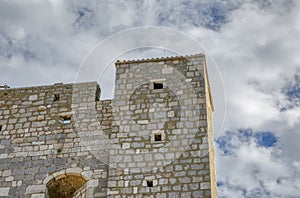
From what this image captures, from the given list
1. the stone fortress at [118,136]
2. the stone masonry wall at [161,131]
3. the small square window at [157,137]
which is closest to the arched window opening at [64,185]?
the stone fortress at [118,136]

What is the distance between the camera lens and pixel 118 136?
1289 cm

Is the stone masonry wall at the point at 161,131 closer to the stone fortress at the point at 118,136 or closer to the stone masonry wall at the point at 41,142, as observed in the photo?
the stone fortress at the point at 118,136

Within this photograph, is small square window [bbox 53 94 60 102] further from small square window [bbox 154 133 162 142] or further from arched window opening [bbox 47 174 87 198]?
small square window [bbox 154 133 162 142]

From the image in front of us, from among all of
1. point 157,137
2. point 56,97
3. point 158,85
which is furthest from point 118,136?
point 56,97

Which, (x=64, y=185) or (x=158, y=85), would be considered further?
(x=158, y=85)

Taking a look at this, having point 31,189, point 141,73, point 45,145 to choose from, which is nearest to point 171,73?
point 141,73

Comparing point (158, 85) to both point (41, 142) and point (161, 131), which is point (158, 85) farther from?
point (41, 142)

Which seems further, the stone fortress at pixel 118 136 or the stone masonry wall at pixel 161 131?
the stone fortress at pixel 118 136

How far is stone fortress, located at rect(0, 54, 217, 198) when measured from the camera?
12141 mm

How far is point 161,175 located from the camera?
1205 cm

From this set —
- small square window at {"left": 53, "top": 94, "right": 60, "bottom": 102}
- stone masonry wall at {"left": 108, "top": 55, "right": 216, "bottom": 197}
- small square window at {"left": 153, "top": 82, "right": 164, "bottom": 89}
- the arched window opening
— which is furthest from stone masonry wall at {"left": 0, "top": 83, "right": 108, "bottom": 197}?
small square window at {"left": 153, "top": 82, "right": 164, "bottom": 89}

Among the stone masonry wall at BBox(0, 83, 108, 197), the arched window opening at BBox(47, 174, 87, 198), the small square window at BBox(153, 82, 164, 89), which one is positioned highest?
the small square window at BBox(153, 82, 164, 89)

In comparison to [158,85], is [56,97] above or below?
below

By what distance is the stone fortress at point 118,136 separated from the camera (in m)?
12.1
